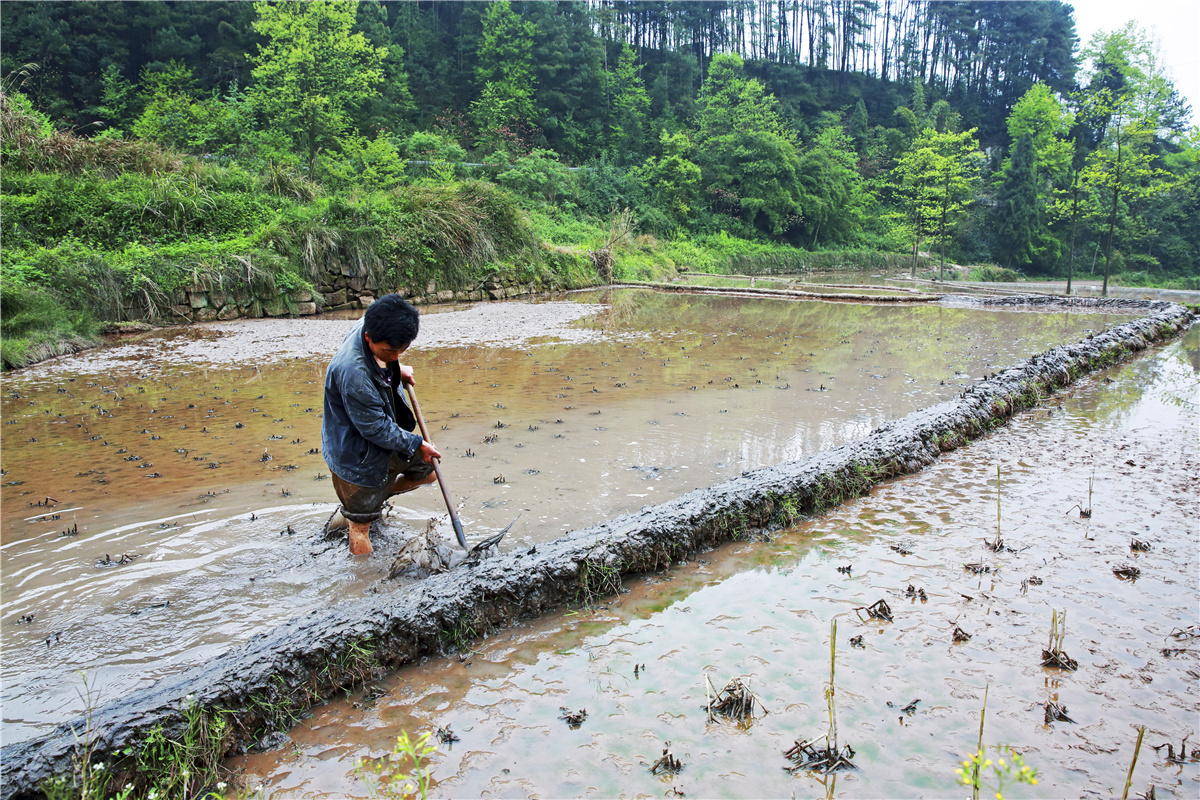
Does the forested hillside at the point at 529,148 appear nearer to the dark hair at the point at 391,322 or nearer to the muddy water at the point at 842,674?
the dark hair at the point at 391,322

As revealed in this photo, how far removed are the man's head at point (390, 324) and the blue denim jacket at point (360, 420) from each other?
0.15 m

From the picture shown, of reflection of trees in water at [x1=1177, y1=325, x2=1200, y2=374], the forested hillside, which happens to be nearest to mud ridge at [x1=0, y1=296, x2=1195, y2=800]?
reflection of trees in water at [x1=1177, y1=325, x2=1200, y2=374]

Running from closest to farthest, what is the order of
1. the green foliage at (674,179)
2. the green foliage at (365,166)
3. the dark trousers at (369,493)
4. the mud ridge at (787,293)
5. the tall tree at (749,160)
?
the dark trousers at (369,493)
the mud ridge at (787,293)
the green foliage at (365,166)
the green foliage at (674,179)
the tall tree at (749,160)

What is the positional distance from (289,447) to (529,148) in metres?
33.4

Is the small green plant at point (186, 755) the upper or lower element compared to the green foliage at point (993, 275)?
lower

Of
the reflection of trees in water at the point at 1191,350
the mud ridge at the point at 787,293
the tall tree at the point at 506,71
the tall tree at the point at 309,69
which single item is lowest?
the reflection of trees in water at the point at 1191,350

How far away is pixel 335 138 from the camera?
25.9m

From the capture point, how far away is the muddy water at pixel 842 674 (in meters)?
2.16

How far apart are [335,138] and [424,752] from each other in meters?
28.2

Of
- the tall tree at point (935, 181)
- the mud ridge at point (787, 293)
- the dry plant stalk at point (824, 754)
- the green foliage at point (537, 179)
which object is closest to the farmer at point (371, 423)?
the dry plant stalk at point (824, 754)

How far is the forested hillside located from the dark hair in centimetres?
959

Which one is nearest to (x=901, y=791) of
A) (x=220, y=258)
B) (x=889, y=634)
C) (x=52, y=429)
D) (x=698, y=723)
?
(x=698, y=723)

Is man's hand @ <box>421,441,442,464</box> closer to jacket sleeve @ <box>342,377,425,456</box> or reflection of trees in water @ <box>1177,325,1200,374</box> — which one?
jacket sleeve @ <box>342,377,425,456</box>

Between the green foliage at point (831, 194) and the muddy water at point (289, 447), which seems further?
the green foliage at point (831, 194)
